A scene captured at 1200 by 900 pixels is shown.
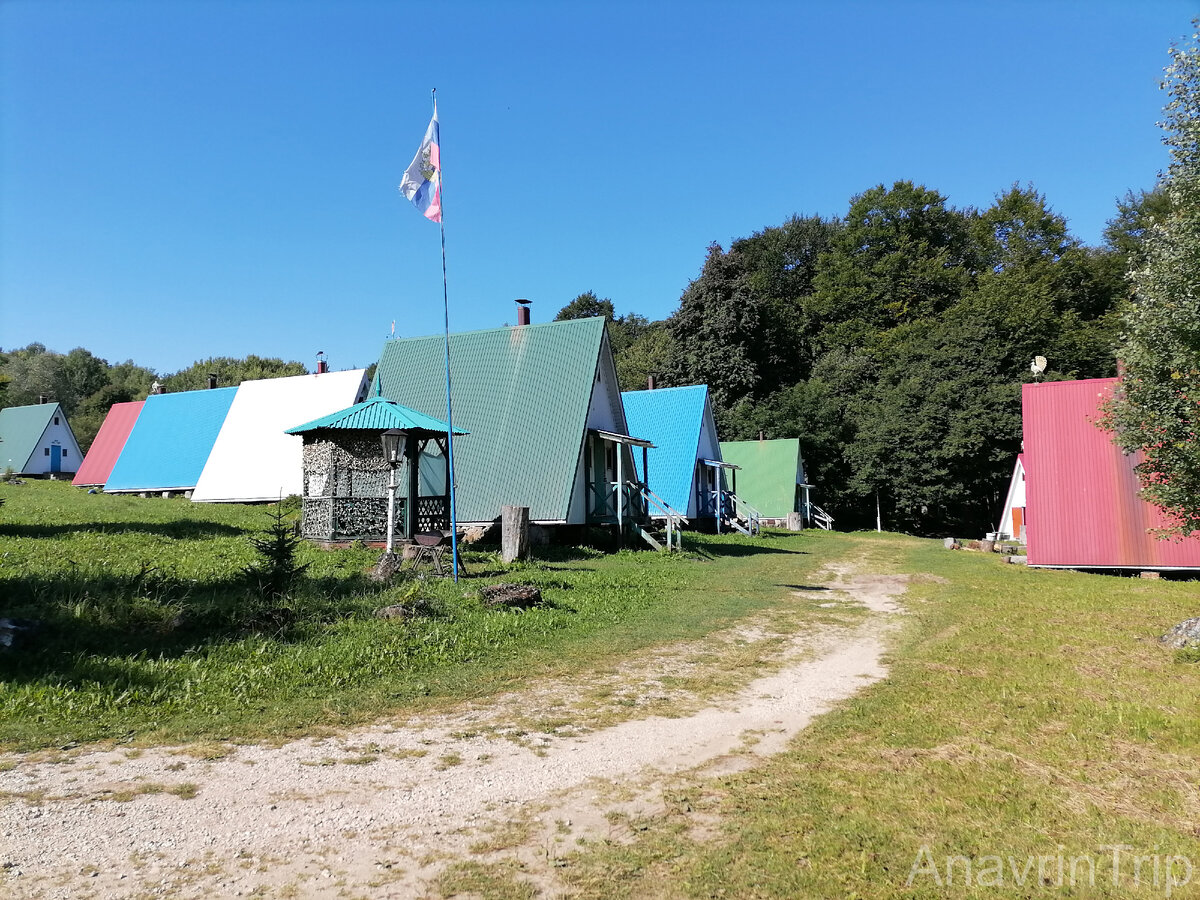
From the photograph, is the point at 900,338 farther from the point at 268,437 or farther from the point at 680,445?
the point at 268,437

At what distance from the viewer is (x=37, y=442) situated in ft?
160

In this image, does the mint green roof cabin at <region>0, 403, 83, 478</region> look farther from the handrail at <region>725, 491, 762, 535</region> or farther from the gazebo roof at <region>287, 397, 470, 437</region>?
the handrail at <region>725, 491, 762, 535</region>

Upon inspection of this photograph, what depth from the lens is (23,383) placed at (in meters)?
75.6

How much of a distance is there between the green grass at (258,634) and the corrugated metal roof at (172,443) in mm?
17469

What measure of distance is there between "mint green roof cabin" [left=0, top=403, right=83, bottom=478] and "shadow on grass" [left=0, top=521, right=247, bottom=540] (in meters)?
39.9

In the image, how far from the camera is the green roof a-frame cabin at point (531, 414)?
20.6 meters

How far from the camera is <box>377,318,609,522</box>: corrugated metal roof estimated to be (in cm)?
2056

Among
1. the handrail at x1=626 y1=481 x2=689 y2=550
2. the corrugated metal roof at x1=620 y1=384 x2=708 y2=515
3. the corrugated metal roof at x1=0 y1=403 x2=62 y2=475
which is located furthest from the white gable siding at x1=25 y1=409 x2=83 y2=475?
the handrail at x1=626 y1=481 x2=689 y2=550

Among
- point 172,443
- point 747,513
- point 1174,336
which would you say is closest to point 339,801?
point 1174,336

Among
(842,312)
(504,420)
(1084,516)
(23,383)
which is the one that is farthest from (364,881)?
(23,383)

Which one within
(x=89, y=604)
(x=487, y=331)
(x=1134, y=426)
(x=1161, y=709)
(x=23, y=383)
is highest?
(x=23, y=383)

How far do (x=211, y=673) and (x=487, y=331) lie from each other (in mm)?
18056

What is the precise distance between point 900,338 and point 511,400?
3641cm

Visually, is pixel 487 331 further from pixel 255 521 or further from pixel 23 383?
pixel 23 383
